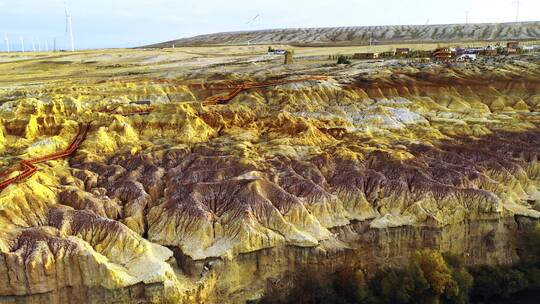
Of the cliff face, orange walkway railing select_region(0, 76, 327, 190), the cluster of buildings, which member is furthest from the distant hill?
the cliff face

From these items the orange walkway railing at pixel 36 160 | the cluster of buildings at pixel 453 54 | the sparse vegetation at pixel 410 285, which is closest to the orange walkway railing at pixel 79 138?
the orange walkway railing at pixel 36 160

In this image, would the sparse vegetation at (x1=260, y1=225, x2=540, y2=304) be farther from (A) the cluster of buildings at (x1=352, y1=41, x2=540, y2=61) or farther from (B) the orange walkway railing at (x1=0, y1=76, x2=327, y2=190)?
(A) the cluster of buildings at (x1=352, y1=41, x2=540, y2=61)

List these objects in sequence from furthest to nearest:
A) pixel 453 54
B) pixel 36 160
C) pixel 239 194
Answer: pixel 453 54 → pixel 36 160 → pixel 239 194

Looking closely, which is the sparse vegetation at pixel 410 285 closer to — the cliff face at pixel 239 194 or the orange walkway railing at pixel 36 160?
the cliff face at pixel 239 194

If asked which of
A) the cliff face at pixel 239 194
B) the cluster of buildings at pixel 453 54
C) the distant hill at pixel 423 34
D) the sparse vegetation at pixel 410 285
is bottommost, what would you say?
the sparse vegetation at pixel 410 285

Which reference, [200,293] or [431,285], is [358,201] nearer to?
[431,285]

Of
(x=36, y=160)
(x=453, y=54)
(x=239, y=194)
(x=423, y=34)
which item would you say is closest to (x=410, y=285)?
(x=239, y=194)

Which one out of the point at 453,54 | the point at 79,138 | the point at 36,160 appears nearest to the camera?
the point at 36,160

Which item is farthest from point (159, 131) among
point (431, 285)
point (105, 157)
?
point (431, 285)

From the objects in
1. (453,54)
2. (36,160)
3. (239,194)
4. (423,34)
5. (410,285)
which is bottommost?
(410,285)

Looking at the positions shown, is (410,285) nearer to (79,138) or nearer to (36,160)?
(36,160)
